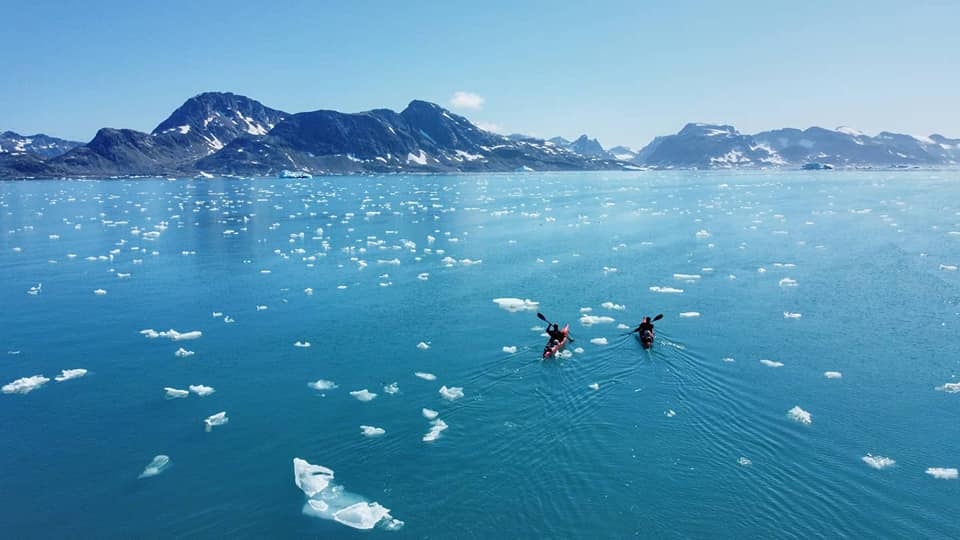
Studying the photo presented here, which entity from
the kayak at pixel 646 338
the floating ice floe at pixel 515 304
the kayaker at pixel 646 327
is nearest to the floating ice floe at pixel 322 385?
the floating ice floe at pixel 515 304

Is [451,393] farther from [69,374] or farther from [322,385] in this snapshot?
[69,374]

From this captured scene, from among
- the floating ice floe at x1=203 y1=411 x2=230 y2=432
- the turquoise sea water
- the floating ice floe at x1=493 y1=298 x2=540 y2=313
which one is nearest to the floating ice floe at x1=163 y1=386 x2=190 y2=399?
the turquoise sea water

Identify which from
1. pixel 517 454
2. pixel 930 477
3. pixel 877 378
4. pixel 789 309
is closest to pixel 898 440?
pixel 930 477

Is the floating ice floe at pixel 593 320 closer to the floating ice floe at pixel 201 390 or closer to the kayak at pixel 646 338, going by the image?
the kayak at pixel 646 338

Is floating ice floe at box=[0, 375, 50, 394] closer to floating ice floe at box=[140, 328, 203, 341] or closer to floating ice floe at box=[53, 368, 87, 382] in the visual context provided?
floating ice floe at box=[53, 368, 87, 382]

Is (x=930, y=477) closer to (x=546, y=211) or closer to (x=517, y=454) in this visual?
(x=517, y=454)

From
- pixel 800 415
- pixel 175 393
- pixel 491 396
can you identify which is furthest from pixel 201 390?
pixel 800 415
